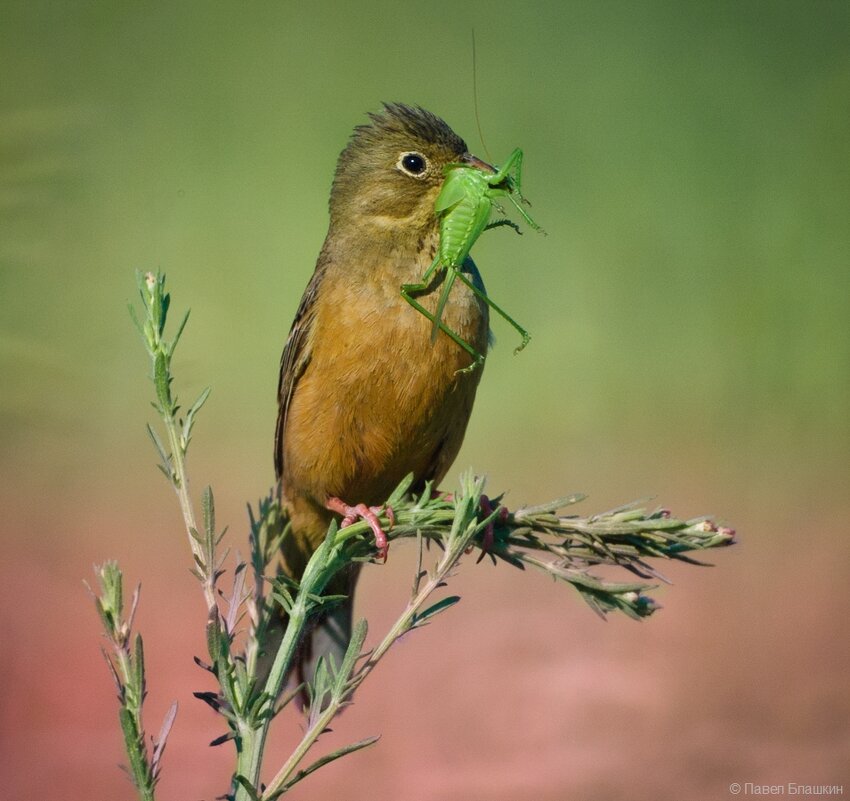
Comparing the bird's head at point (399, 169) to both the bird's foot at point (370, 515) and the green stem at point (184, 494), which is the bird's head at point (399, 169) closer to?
the bird's foot at point (370, 515)

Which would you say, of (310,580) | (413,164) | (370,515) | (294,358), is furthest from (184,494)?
(413,164)

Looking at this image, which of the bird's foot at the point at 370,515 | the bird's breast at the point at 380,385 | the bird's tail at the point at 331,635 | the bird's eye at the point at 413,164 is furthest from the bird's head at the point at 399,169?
the bird's tail at the point at 331,635

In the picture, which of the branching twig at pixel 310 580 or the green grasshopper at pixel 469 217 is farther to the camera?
the green grasshopper at pixel 469 217

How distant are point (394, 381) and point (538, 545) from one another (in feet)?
3.45

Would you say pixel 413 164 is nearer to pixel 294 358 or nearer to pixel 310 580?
pixel 294 358

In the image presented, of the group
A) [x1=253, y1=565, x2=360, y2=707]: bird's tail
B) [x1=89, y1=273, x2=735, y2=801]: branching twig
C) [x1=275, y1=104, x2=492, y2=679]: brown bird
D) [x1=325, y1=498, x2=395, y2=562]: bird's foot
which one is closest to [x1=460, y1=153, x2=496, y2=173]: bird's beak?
[x1=275, y1=104, x2=492, y2=679]: brown bird

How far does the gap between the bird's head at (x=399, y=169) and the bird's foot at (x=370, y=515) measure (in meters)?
0.65

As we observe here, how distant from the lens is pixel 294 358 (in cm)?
253

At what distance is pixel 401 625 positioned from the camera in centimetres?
103

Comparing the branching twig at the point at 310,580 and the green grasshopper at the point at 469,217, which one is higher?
the green grasshopper at the point at 469,217

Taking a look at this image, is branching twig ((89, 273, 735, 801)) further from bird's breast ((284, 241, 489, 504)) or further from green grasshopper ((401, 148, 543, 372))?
bird's breast ((284, 241, 489, 504))

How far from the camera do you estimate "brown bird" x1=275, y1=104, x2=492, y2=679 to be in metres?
2.27

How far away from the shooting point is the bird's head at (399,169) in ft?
8.20

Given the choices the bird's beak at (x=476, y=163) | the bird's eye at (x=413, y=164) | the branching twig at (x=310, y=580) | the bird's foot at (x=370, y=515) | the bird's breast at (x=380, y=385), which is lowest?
the branching twig at (x=310, y=580)
